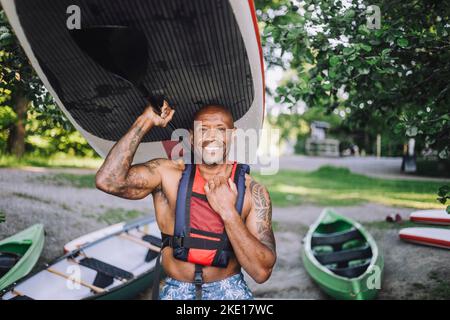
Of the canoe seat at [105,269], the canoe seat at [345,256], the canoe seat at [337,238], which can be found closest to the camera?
the canoe seat at [105,269]

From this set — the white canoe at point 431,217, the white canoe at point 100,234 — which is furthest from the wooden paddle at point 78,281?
the white canoe at point 431,217

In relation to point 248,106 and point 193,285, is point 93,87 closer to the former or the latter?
point 248,106

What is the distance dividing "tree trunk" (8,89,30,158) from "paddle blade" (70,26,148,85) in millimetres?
1865

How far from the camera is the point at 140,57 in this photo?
225 centimetres

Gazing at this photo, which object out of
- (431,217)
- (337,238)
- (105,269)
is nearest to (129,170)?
(105,269)

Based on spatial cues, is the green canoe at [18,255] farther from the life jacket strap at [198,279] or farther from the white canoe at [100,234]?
the life jacket strap at [198,279]

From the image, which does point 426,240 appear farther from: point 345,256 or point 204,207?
point 204,207

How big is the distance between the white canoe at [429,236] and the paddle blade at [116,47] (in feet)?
11.2

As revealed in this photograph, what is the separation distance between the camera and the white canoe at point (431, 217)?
12.3 ft

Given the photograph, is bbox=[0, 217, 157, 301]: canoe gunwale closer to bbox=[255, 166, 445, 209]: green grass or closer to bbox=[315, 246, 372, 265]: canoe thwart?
bbox=[315, 246, 372, 265]: canoe thwart

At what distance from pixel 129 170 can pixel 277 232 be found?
18.0 feet

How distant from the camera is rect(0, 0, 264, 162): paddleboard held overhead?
201cm
